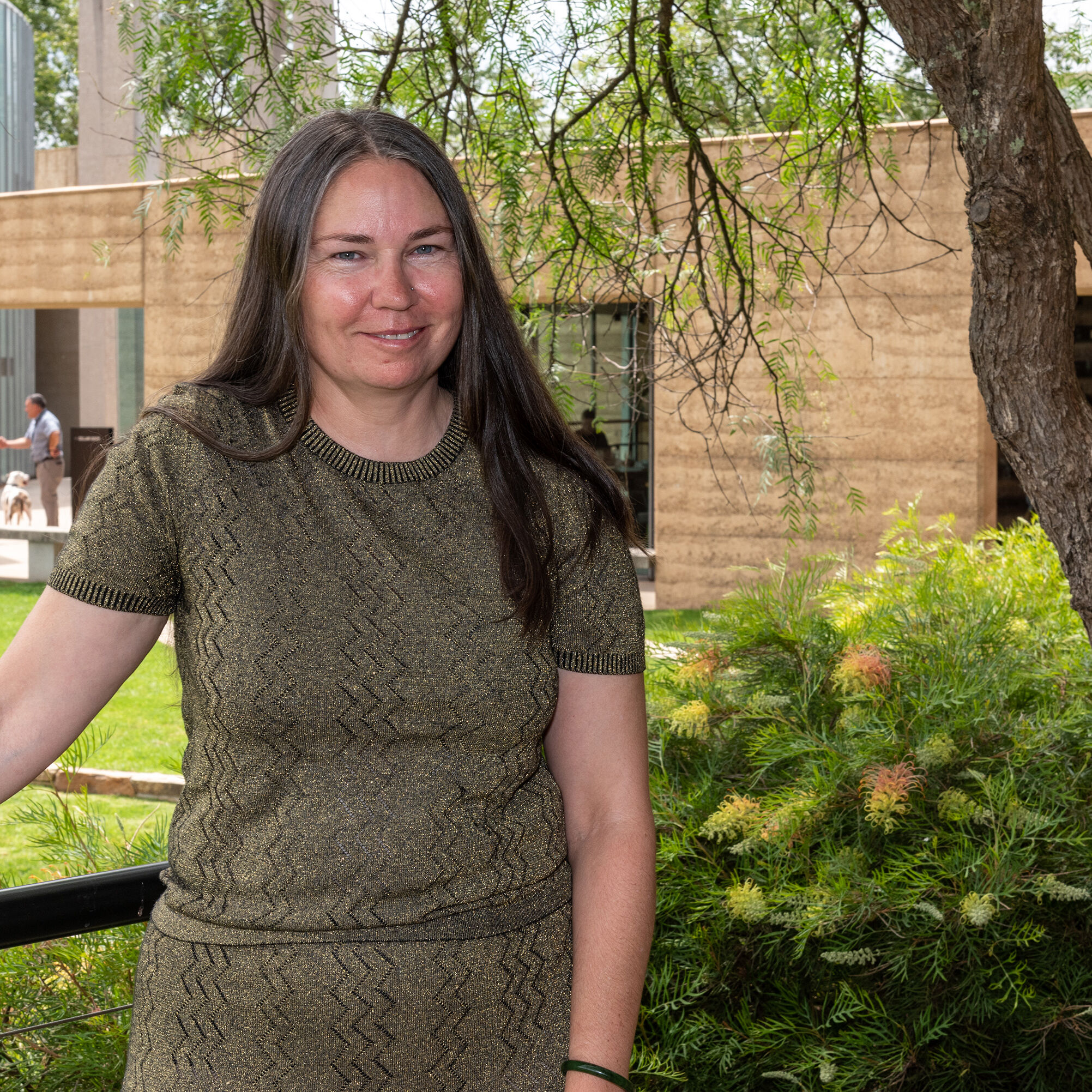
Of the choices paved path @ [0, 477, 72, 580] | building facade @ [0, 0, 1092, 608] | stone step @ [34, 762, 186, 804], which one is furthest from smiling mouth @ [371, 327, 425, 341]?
paved path @ [0, 477, 72, 580]

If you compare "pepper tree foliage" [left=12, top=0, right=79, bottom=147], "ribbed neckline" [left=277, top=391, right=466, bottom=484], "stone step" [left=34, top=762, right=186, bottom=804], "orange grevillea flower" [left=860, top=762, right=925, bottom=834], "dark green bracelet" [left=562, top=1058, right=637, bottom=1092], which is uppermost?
"pepper tree foliage" [left=12, top=0, right=79, bottom=147]

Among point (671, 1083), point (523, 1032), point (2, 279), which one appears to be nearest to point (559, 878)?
point (523, 1032)

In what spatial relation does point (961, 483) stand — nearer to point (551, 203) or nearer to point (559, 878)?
point (551, 203)

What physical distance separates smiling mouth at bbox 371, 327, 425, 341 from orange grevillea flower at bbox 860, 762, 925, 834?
131 centimetres

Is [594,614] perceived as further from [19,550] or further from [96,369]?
[96,369]

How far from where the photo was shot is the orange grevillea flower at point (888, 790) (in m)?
2.22

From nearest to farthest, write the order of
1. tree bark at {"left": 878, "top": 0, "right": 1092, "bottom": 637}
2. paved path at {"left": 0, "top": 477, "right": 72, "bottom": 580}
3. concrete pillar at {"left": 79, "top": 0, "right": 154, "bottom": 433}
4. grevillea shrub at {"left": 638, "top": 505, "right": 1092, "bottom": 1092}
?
1. tree bark at {"left": 878, "top": 0, "right": 1092, "bottom": 637}
2. grevillea shrub at {"left": 638, "top": 505, "right": 1092, "bottom": 1092}
3. paved path at {"left": 0, "top": 477, "right": 72, "bottom": 580}
4. concrete pillar at {"left": 79, "top": 0, "right": 154, "bottom": 433}

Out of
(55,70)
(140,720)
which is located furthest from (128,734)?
(55,70)

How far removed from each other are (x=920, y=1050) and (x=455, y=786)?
1301 mm

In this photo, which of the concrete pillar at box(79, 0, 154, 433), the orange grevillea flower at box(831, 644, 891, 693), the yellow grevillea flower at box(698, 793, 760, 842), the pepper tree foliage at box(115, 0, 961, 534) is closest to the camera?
the yellow grevillea flower at box(698, 793, 760, 842)

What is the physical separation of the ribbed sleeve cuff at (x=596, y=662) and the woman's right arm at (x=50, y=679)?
0.47m

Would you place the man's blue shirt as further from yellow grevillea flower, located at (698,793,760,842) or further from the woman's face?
the woman's face

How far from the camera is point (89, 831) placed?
2.92m

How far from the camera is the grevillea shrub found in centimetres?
215
